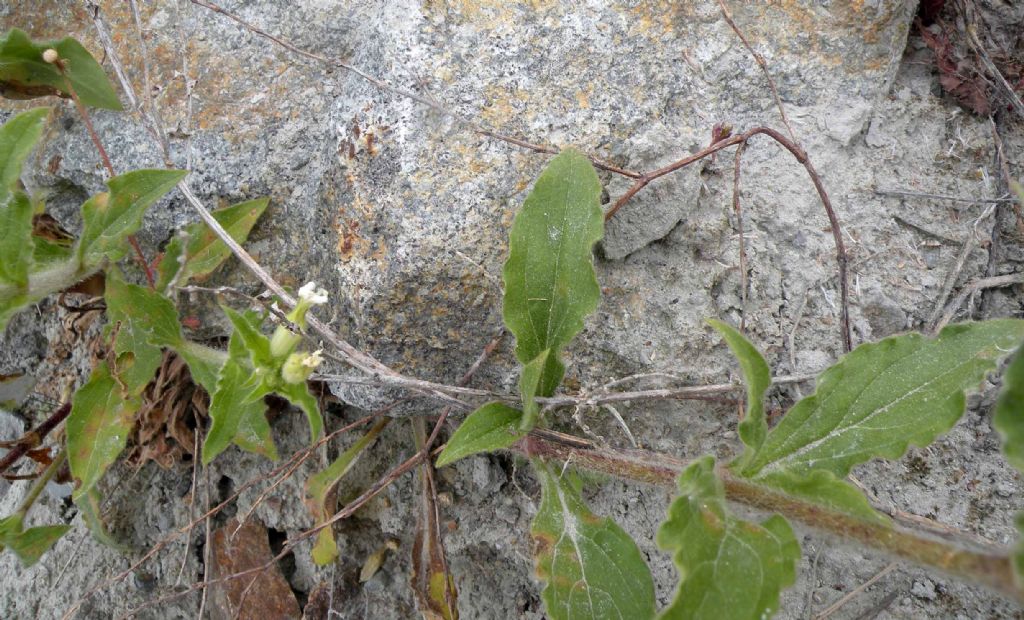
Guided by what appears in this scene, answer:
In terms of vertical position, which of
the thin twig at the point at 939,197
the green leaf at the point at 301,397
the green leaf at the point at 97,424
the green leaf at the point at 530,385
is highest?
the thin twig at the point at 939,197

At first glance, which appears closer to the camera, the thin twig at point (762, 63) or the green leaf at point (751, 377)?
the green leaf at point (751, 377)

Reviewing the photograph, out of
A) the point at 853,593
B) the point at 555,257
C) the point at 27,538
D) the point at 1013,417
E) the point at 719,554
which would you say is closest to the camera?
the point at 1013,417

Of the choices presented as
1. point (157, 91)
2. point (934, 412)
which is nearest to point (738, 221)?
point (934, 412)

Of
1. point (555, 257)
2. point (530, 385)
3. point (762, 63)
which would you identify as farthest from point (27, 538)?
point (762, 63)

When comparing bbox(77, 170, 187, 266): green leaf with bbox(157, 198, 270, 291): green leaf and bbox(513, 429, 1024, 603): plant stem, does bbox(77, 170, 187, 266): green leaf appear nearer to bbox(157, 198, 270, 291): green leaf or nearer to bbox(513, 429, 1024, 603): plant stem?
bbox(157, 198, 270, 291): green leaf

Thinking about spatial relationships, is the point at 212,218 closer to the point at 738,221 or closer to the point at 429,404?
the point at 429,404

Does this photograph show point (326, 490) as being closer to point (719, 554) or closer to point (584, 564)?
point (584, 564)

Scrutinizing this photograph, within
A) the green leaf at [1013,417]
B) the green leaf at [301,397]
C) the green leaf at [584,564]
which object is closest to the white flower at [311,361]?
the green leaf at [301,397]

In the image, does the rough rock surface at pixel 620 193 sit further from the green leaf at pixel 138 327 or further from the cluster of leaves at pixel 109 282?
the green leaf at pixel 138 327
